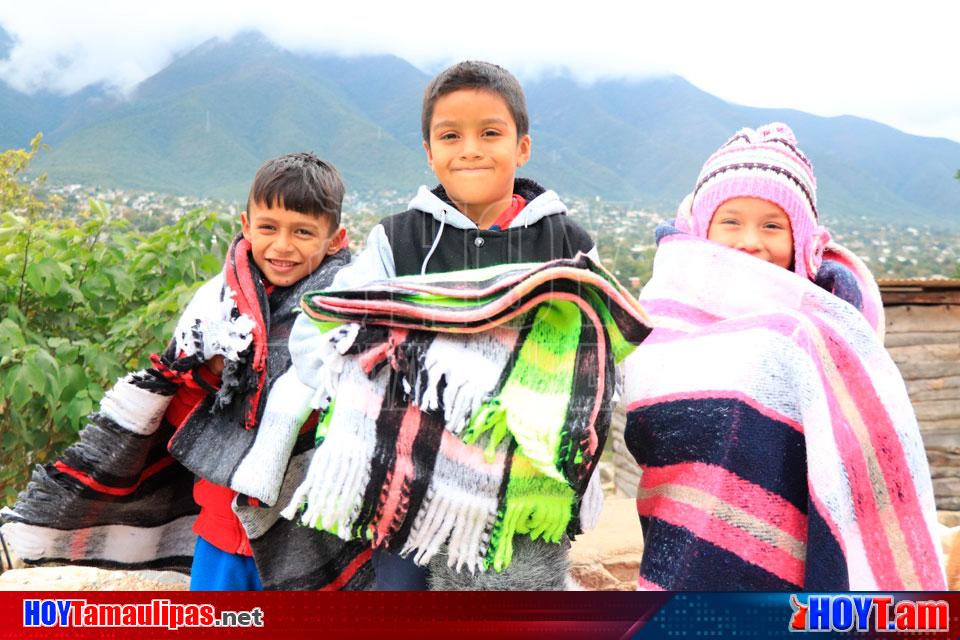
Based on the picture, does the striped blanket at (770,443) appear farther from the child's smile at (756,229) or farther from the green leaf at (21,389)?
the green leaf at (21,389)

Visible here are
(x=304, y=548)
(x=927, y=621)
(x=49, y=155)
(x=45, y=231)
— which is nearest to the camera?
(x=927, y=621)

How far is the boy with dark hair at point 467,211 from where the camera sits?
1.72 m

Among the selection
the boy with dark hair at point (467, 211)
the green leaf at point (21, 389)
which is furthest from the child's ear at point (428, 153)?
the green leaf at point (21, 389)

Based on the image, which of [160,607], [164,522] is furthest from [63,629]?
[164,522]

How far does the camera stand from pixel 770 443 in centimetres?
170

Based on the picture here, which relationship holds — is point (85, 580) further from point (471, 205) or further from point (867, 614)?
point (867, 614)

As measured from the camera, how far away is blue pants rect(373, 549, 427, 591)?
1.67 meters

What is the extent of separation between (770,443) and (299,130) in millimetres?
2315

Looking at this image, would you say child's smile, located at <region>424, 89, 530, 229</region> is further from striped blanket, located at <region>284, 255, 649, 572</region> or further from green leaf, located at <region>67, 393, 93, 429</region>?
green leaf, located at <region>67, 393, 93, 429</region>

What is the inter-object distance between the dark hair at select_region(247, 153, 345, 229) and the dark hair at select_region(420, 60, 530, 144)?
35 cm

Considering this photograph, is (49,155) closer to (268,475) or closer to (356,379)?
(268,475)

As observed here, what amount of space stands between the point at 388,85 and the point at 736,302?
3.14m

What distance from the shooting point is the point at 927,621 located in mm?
1779

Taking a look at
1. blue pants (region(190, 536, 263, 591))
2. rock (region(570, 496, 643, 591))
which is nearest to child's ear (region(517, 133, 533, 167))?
blue pants (region(190, 536, 263, 591))
